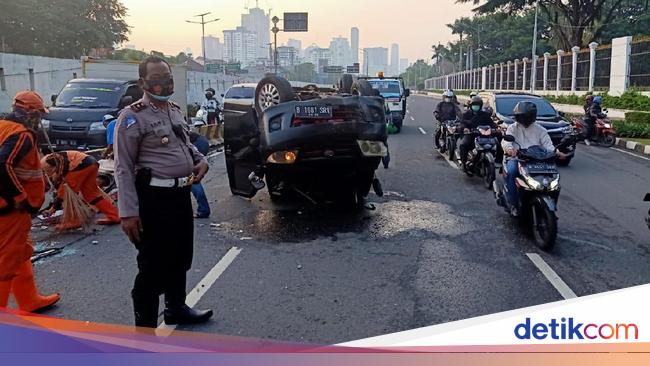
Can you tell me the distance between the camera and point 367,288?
5020 mm

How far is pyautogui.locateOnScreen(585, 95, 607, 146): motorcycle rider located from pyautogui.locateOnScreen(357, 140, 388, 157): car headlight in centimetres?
1114

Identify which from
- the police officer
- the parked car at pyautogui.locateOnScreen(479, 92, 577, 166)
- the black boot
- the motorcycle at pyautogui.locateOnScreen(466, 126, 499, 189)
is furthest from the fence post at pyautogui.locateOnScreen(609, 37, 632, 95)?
the black boot

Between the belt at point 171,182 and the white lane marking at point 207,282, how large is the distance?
103cm

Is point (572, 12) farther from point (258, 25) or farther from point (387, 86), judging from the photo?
point (258, 25)

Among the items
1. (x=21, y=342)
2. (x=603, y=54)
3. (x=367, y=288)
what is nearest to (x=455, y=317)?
(x=367, y=288)

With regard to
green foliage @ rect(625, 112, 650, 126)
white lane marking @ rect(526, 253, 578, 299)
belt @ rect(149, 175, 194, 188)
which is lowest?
white lane marking @ rect(526, 253, 578, 299)

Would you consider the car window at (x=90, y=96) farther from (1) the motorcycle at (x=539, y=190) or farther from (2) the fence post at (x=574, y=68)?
(2) the fence post at (x=574, y=68)

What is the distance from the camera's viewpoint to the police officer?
3559mm

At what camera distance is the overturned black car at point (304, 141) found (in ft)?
21.7

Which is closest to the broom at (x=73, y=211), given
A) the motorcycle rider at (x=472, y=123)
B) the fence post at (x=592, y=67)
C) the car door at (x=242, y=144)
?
the car door at (x=242, y=144)

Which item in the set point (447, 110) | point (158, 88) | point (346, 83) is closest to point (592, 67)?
point (447, 110)

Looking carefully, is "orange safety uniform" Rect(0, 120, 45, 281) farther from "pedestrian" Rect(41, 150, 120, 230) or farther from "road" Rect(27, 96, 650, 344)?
"pedestrian" Rect(41, 150, 120, 230)

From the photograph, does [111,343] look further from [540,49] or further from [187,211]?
[540,49]

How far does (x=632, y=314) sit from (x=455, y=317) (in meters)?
2.29
